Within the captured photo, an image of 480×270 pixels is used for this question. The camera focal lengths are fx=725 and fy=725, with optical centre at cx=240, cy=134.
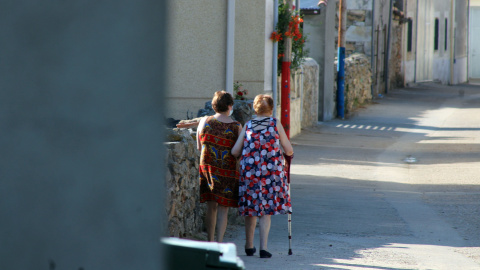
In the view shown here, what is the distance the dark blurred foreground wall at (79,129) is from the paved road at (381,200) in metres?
4.55

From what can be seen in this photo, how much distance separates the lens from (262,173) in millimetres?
5949

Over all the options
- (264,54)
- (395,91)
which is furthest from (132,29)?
(395,91)

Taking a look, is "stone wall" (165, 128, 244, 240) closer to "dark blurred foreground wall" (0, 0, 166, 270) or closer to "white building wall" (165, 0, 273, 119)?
"white building wall" (165, 0, 273, 119)

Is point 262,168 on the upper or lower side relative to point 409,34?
lower

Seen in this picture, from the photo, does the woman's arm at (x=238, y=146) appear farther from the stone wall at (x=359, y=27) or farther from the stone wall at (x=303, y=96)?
the stone wall at (x=359, y=27)

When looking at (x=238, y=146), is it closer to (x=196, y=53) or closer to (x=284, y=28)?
(x=196, y=53)

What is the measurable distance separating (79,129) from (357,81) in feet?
73.9

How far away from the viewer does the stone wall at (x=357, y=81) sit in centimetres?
2155

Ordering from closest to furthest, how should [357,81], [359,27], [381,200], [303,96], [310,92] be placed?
[381,200]
[303,96]
[310,92]
[357,81]
[359,27]

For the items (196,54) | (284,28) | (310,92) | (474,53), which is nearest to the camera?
(196,54)

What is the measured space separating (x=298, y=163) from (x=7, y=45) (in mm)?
11132

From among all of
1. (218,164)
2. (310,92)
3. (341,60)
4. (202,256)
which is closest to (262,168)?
(218,164)

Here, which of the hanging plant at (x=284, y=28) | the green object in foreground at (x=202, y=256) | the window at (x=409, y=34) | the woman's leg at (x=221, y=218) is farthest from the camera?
the window at (x=409, y=34)

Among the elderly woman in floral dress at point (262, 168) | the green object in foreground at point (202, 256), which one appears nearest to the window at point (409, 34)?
the elderly woman in floral dress at point (262, 168)
